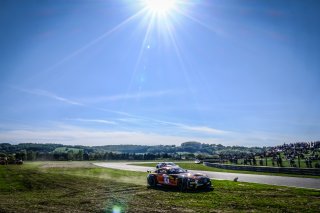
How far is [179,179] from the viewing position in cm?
1852

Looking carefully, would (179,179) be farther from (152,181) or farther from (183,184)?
(152,181)

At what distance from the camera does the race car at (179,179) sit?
18000mm

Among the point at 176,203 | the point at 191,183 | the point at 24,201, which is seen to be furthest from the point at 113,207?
the point at 191,183

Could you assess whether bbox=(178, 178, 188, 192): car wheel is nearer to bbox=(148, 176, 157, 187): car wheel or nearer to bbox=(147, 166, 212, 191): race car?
bbox=(147, 166, 212, 191): race car

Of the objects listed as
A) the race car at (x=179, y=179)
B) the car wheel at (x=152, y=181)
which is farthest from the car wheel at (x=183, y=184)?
the car wheel at (x=152, y=181)

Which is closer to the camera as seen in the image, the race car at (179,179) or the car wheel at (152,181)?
the race car at (179,179)

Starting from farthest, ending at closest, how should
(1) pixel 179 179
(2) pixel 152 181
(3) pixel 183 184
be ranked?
1. (2) pixel 152 181
2. (1) pixel 179 179
3. (3) pixel 183 184

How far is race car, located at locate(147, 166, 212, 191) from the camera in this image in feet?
59.1

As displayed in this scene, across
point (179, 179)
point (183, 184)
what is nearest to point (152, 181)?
point (179, 179)

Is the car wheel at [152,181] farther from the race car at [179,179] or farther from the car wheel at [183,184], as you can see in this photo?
the car wheel at [183,184]

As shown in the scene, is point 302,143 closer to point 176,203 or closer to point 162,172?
point 162,172

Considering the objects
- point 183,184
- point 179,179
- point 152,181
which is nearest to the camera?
point 183,184

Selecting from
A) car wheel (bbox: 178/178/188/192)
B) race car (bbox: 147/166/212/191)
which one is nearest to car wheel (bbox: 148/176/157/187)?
race car (bbox: 147/166/212/191)

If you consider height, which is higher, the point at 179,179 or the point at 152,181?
the point at 179,179
